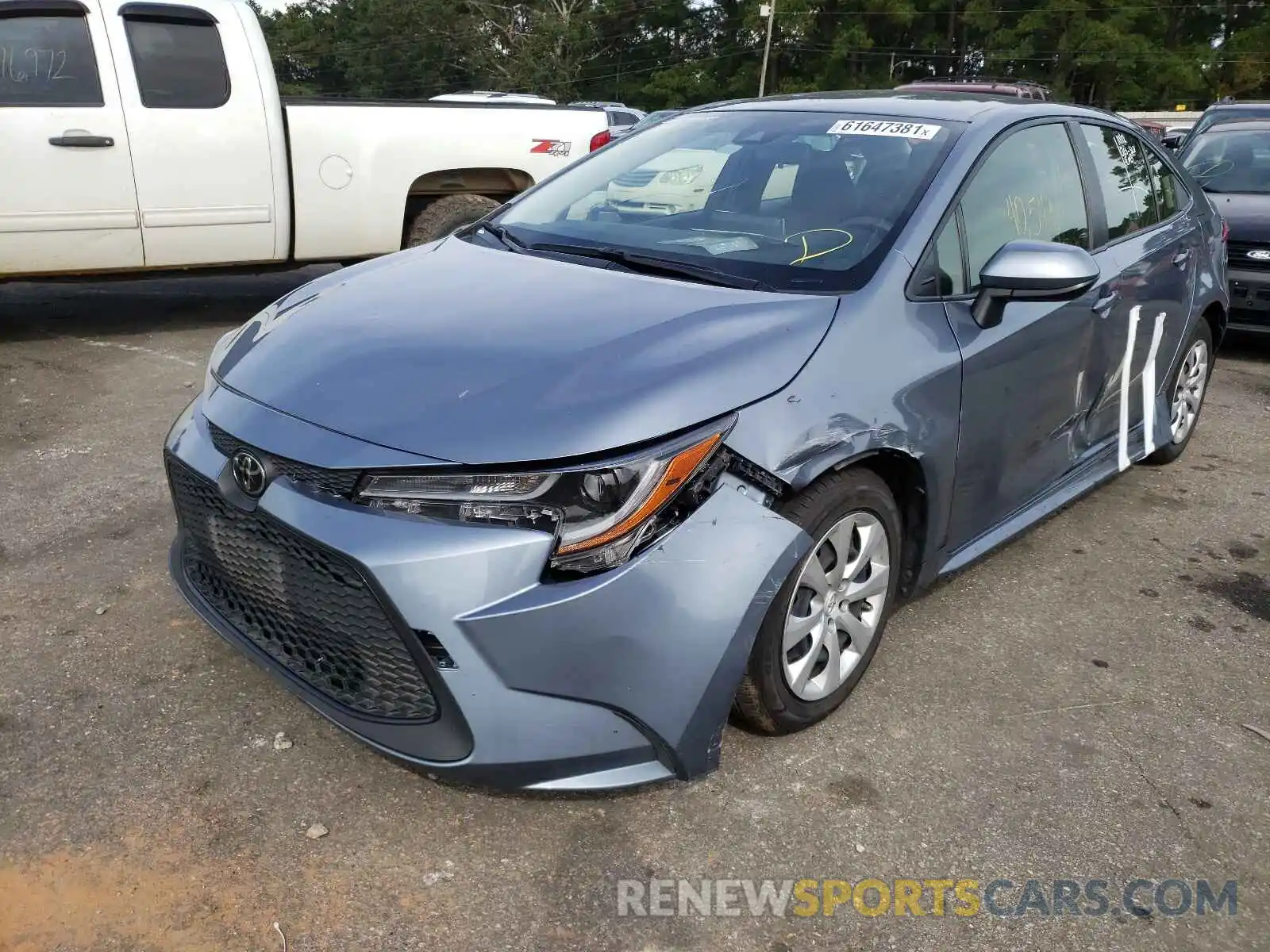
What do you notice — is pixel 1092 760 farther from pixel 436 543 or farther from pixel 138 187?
pixel 138 187

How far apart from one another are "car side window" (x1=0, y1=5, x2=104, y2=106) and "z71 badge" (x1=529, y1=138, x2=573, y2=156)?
283cm

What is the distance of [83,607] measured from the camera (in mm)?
3271

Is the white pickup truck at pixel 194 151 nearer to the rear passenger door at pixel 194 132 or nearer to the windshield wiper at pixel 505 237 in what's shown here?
the rear passenger door at pixel 194 132

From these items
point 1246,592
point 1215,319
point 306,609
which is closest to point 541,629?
point 306,609

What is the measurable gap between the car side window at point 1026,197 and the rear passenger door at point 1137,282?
0.73 feet

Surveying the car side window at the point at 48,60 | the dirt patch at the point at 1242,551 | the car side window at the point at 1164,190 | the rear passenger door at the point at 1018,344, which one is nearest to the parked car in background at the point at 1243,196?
the car side window at the point at 1164,190

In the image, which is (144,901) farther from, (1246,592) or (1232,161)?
(1232,161)

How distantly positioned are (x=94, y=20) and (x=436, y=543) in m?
5.55

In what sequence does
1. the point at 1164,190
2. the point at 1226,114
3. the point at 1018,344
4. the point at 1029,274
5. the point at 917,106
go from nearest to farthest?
the point at 1029,274
the point at 1018,344
the point at 917,106
the point at 1164,190
the point at 1226,114

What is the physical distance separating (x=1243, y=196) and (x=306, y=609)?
24.9 ft

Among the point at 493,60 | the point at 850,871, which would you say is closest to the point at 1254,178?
the point at 850,871

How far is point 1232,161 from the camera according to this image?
315 inches

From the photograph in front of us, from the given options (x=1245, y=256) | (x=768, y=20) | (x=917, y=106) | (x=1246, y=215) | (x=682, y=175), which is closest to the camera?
(x=917, y=106)

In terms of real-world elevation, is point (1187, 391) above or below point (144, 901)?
above
